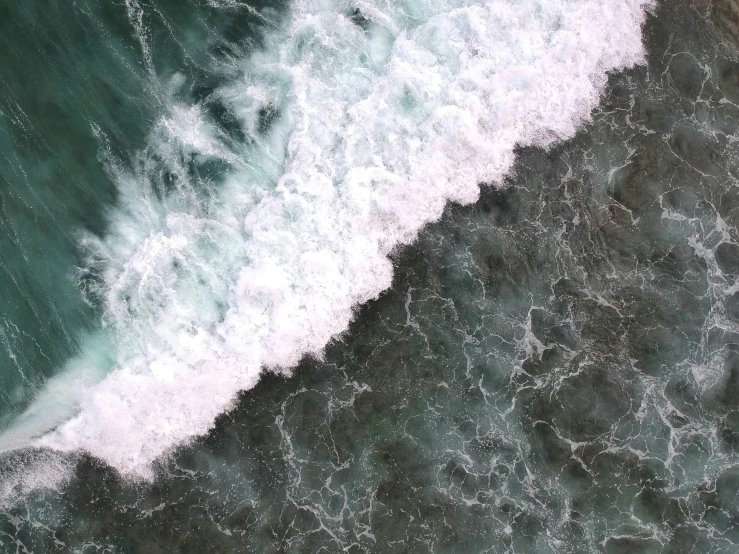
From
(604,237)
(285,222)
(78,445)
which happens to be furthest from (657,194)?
(78,445)

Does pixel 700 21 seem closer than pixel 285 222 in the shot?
No

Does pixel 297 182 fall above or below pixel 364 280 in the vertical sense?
above

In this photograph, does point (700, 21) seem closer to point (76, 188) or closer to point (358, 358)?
point (358, 358)
